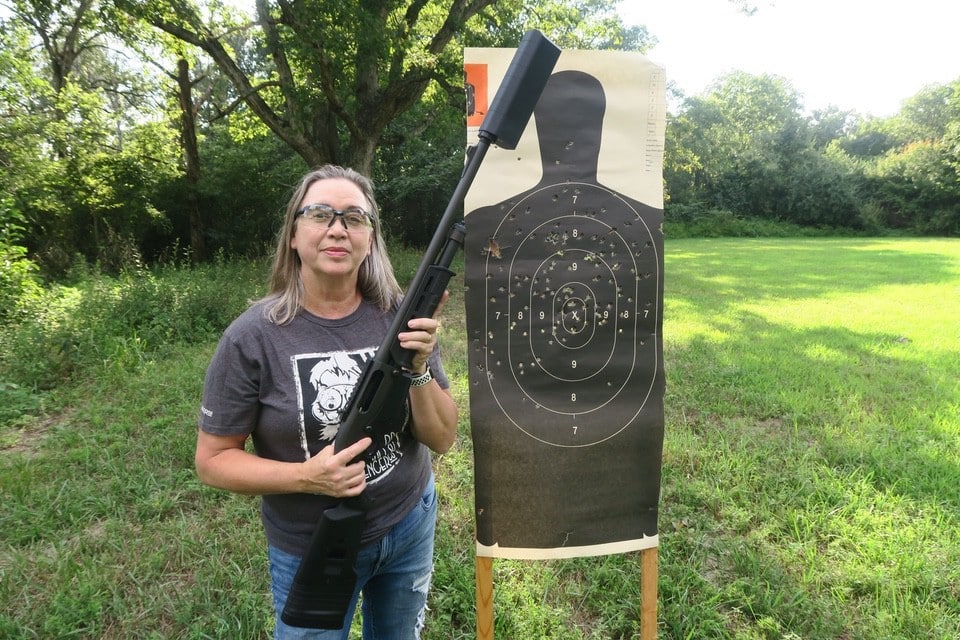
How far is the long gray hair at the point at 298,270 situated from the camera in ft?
4.47

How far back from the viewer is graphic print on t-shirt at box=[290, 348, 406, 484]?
1.30 metres

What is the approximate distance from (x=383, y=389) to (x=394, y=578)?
63 centimetres

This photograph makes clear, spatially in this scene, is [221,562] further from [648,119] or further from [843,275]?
[843,275]

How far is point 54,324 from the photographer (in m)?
5.46

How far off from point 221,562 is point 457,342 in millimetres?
3945

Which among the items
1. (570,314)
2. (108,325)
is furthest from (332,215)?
(108,325)

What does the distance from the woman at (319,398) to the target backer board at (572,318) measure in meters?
0.45

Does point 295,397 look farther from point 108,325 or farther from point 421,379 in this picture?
point 108,325

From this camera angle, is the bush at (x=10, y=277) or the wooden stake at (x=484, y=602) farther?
the bush at (x=10, y=277)

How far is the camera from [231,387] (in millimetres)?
1261

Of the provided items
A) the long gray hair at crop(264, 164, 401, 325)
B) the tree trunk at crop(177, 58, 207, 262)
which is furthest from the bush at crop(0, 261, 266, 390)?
the tree trunk at crop(177, 58, 207, 262)

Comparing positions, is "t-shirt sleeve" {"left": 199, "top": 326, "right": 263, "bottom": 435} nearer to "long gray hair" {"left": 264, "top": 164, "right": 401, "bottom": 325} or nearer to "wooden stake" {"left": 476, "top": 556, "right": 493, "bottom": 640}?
"long gray hair" {"left": 264, "top": 164, "right": 401, "bottom": 325}

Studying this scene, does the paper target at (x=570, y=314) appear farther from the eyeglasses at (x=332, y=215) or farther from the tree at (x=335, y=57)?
the tree at (x=335, y=57)

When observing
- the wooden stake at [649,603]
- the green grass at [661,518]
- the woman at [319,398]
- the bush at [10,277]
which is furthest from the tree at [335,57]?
the wooden stake at [649,603]
